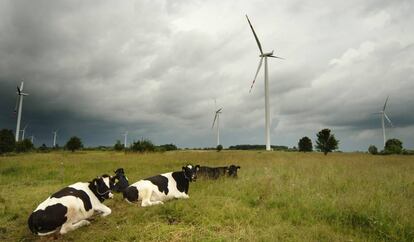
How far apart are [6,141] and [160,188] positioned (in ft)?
176

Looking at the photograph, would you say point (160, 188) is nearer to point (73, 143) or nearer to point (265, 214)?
point (265, 214)

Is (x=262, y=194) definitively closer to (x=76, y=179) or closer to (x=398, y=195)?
(x=398, y=195)

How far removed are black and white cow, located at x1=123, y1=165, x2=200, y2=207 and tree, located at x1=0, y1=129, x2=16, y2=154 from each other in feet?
172

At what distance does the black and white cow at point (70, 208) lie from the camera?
692 cm

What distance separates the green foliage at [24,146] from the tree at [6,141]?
641cm

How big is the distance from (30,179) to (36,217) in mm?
10222

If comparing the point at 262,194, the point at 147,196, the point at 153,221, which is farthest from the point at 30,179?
the point at 262,194

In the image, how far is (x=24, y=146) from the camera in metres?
62.9

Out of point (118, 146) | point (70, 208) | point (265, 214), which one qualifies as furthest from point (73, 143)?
point (265, 214)

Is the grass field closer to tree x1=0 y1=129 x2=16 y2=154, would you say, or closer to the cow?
the cow

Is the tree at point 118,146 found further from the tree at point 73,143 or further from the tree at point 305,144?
the tree at point 305,144

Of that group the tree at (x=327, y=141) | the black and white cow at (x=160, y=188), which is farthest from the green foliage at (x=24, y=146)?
the black and white cow at (x=160, y=188)

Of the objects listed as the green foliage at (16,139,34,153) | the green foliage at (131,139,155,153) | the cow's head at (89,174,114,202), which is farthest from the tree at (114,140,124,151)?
the cow's head at (89,174,114,202)

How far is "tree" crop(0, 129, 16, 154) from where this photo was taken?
51519 mm
